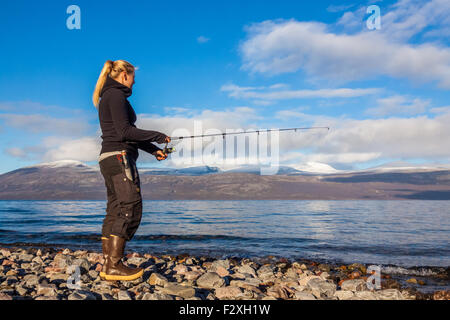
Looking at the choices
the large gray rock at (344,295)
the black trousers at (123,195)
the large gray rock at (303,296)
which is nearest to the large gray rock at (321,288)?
the large gray rock at (344,295)

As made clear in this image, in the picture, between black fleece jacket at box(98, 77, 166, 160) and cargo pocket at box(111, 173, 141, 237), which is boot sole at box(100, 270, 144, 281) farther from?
black fleece jacket at box(98, 77, 166, 160)

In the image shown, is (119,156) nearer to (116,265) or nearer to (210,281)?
(116,265)

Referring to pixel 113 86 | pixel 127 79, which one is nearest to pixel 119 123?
pixel 113 86

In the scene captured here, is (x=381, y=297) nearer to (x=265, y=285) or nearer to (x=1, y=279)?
(x=265, y=285)

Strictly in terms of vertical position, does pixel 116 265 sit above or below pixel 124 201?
below

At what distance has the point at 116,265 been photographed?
4.49m

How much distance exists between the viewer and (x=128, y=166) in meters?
4.33

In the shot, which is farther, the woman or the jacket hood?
the jacket hood

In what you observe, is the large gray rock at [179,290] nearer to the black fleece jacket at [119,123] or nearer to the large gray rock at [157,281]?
the large gray rock at [157,281]

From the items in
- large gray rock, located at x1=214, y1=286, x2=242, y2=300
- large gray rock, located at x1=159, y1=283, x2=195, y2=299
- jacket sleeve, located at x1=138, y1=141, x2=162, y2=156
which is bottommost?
large gray rock, located at x1=214, y1=286, x2=242, y2=300

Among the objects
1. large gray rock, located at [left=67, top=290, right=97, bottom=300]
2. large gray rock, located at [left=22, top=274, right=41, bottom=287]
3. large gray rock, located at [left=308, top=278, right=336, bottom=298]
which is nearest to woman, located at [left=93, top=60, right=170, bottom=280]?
large gray rock, located at [left=67, top=290, right=97, bottom=300]

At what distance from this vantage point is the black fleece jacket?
13.9 ft

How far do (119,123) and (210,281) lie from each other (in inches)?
108
